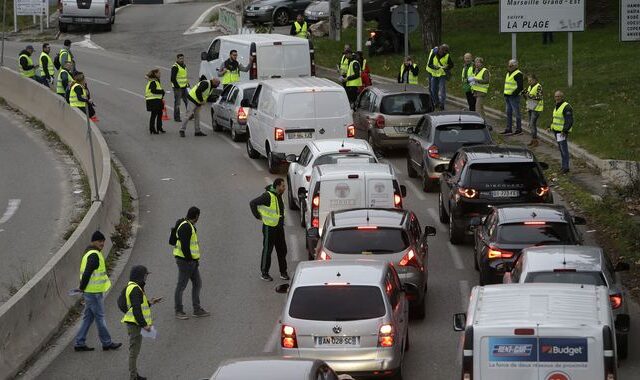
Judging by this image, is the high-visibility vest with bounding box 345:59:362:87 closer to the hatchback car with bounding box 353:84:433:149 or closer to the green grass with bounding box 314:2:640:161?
the green grass with bounding box 314:2:640:161

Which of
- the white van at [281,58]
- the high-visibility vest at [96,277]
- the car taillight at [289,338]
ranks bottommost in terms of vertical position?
the car taillight at [289,338]

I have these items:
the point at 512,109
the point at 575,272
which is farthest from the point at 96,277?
the point at 512,109

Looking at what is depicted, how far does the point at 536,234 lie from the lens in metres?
19.6

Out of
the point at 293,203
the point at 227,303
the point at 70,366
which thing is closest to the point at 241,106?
the point at 293,203

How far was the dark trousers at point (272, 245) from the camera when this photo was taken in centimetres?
2142

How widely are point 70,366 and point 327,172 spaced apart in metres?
6.80

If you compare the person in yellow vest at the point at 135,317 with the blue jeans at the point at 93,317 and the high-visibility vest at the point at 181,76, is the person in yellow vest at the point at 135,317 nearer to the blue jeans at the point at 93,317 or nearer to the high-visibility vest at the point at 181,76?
the blue jeans at the point at 93,317

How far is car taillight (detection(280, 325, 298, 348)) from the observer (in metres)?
15.4

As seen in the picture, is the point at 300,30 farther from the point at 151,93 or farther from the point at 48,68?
the point at 151,93

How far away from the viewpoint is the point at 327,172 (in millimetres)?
22688

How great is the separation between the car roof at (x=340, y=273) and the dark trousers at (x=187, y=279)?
10.6ft

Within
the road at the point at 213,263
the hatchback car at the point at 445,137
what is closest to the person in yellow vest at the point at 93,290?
the road at the point at 213,263

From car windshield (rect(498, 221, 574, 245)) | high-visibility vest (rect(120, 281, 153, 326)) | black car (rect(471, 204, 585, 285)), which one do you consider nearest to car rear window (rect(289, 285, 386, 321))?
high-visibility vest (rect(120, 281, 153, 326))

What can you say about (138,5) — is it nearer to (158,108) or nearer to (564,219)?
(158,108)
